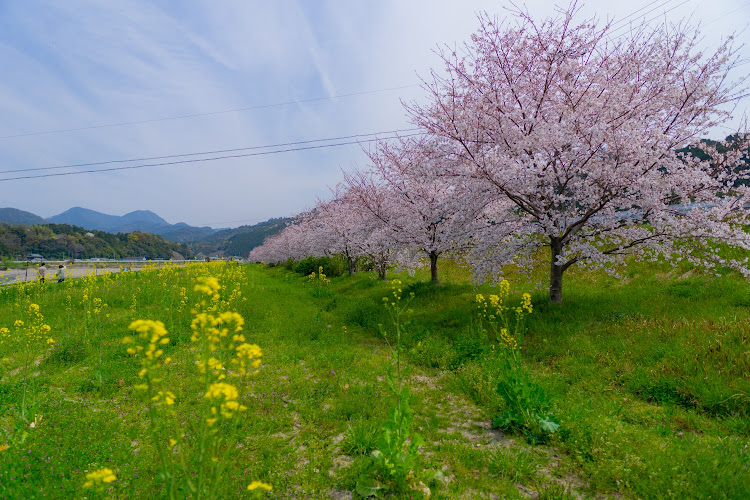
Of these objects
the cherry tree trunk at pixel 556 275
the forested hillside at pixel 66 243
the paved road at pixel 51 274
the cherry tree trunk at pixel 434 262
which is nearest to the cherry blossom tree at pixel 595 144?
the cherry tree trunk at pixel 556 275

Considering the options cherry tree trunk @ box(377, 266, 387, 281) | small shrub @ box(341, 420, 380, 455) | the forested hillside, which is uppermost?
the forested hillside

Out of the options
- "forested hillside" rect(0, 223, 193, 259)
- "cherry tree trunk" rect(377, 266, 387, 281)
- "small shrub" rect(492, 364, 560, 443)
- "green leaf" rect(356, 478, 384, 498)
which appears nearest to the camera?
"green leaf" rect(356, 478, 384, 498)

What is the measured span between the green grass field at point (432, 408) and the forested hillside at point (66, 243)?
6081 inches

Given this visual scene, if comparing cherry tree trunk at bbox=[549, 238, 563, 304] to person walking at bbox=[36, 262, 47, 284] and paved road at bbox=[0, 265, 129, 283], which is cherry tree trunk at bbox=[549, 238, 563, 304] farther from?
person walking at bbox=[36, 262, 47, 284]

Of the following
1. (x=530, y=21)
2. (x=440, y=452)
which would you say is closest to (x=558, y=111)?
(x=530, y=21)

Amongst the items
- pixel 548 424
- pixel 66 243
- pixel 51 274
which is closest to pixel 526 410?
pixel 548 424

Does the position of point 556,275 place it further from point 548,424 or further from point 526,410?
point 548,424

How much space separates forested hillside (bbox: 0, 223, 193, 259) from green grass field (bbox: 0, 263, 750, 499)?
15445 centimetres

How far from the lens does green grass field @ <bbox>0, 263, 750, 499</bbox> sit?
3250 mm

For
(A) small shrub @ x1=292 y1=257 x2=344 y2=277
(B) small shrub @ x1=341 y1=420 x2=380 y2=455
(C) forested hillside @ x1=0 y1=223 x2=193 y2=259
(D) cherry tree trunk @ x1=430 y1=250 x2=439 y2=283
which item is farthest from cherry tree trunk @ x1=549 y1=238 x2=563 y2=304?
(C) forested hillside @ x1=0 y1=223 x2=193 y2=259

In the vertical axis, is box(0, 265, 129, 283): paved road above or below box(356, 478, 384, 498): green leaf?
above

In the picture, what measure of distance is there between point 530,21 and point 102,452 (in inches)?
470

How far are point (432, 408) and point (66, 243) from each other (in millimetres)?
174351

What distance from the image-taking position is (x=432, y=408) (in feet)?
16.4
